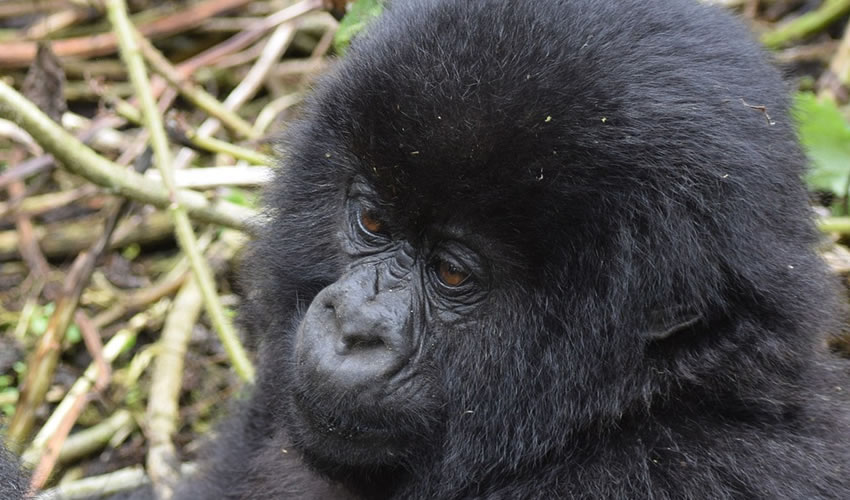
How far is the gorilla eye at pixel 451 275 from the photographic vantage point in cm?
282

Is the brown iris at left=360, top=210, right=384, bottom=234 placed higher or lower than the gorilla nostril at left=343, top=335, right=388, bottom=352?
higher

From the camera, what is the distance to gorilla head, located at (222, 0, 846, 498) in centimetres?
265

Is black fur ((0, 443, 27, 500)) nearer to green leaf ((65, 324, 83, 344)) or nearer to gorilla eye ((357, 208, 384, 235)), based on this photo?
gorilla eye ((357, 208, 384, 235))

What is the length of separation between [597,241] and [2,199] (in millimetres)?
4473

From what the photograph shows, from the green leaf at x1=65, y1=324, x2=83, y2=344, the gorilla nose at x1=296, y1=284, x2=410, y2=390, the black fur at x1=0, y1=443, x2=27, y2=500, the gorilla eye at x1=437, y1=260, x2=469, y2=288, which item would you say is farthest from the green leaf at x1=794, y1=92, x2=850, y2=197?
the green leaf at x1=65, y1=324, x2=83, y2=344

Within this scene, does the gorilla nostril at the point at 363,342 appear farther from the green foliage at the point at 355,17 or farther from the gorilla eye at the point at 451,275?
the green foliage at the point at 355,17

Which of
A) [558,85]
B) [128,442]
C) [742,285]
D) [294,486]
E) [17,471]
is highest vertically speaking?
[558,85]

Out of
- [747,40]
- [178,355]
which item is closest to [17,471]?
[178,355]

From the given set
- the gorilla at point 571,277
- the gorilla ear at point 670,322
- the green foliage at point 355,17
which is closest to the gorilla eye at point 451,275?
the gorilla at point 571,277

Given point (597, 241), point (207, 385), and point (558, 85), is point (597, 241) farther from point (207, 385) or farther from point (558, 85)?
point (207, 385)

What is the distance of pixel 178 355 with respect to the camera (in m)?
5.02

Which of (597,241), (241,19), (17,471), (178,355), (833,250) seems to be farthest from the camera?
(241,19)

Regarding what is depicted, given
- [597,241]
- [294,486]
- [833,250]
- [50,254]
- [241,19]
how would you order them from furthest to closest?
[241,19] → [50,254] → [833,250] → [294,486] → [597,241]

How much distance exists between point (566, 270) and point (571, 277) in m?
0.02
